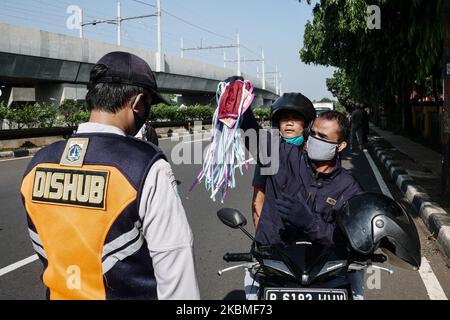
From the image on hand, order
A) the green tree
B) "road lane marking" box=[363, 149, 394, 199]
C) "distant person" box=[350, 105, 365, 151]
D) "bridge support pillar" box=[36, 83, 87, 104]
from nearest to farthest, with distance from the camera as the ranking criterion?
"road lane marking" box=[363, 149, 394, 199], "distant person" box=[350, 105, 365, 151], the green tree, "bridge support pillar" box=[36, 83, 87, 104]

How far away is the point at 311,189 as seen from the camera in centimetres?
242

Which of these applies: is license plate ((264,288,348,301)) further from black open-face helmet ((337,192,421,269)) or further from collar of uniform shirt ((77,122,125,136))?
collar of uniform shirt ((77,122,125,136))

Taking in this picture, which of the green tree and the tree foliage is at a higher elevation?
the tree foliage

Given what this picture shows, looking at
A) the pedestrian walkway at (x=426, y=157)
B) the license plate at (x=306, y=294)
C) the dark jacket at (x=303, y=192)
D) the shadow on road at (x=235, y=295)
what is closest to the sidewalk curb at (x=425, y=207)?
the pedestrian walkway at (x=426, y=157)

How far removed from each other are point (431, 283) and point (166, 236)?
349cm

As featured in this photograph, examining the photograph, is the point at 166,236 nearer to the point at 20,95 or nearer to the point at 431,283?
the point at 431,283

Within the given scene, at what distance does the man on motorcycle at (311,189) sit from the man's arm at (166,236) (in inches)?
29.7

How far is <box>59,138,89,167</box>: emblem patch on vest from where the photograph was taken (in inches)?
59.7

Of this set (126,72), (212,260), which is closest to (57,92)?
(212,260)

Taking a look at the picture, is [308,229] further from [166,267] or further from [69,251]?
[69,251]

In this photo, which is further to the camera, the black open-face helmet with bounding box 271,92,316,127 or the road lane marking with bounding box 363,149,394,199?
the road lane marking with bounding box 363,149,394,199

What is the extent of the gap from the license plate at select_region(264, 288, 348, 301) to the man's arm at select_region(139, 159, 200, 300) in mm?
541

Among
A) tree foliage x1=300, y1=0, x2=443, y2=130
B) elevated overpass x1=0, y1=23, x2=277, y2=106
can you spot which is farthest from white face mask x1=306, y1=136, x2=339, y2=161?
elevated overpass x1=0, y1=23, x2=277, y2=106

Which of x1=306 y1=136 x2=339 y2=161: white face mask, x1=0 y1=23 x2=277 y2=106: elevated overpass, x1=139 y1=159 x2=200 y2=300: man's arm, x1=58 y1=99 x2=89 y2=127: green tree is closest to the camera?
x1=139 y1=159 x2=200 y2=300: man's arm
